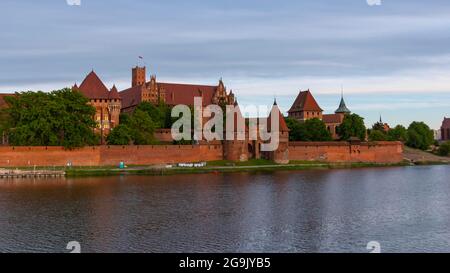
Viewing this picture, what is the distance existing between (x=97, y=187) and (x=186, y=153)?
20.6 m

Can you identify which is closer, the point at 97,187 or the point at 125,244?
the point at 125,244

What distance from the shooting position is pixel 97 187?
37.7m

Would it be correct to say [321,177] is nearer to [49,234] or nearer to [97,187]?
[97,187]

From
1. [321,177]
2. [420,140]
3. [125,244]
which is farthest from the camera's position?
[420,140]

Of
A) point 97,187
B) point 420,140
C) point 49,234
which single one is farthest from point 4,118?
point 420,140

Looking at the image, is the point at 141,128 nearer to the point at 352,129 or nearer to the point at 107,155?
the point at 107,155

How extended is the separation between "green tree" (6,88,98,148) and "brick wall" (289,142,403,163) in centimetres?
2102

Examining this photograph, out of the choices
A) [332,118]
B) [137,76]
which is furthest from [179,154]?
[137,76]

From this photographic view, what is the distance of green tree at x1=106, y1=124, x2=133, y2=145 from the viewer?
55750 millimetres

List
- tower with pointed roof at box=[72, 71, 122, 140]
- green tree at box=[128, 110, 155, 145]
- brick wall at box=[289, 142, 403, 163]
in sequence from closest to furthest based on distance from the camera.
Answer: green tree at box=[128, 110, 155, 145]
brick wall at box=[289, 142, 403, 163]
tower with pointed roof at box=[72, 71, 122, 140]

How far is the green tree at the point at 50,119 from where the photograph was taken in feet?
165

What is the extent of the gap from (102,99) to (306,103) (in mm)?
34511

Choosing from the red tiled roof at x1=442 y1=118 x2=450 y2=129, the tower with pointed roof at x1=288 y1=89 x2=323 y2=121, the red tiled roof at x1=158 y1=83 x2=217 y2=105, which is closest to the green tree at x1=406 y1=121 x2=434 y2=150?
the tower with pointed roof at x1=288 y1=89 x2=323 y2=121

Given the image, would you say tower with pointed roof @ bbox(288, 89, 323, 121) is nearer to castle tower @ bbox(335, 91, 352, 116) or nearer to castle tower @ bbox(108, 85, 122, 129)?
castle tower @ bbox(335, 91, 352, 116)
